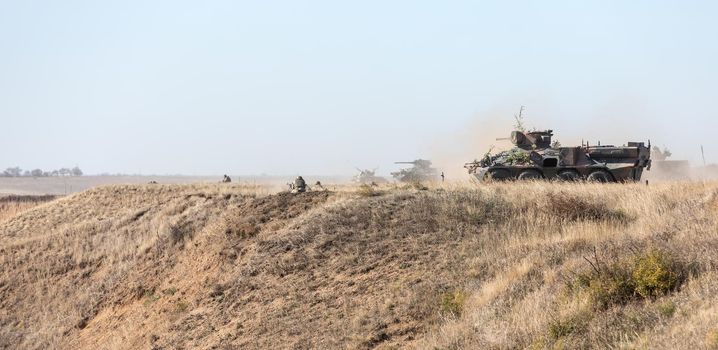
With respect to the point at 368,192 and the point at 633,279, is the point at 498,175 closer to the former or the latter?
the point at 368,192

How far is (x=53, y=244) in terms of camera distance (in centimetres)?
3253

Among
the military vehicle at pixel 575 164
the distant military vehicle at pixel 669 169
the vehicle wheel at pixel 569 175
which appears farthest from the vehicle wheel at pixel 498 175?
the distant military vehicle at pixel 669 169

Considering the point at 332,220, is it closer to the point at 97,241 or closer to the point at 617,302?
the point at 617,302

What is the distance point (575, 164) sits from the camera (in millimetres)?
28828

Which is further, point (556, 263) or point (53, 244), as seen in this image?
point (53, 244)

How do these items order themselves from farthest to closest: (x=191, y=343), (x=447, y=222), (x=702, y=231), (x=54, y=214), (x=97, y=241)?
(x=54, y=214), (x=97, y=241), (x=447, y=222), (x=191, y=343), (x=702, y=231)

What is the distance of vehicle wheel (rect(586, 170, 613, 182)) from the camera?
1117 inches

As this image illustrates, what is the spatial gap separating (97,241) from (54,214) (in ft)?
34.6

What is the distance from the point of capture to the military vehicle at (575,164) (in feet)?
93.6

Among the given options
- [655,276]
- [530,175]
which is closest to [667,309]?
[655,276]

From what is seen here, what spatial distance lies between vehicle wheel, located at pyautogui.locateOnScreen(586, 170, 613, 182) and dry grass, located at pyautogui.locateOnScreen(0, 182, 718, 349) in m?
4.90

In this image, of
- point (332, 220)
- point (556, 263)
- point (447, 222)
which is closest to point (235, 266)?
point (332, 220)

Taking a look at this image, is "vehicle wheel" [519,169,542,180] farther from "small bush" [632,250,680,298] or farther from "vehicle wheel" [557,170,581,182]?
"small bush" [632,250,680,298]

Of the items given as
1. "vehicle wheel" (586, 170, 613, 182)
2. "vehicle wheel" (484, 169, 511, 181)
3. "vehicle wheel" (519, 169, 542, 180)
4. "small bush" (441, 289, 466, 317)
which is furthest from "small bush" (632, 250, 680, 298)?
"vehicle wheel" (484, 169, 511, 181)
